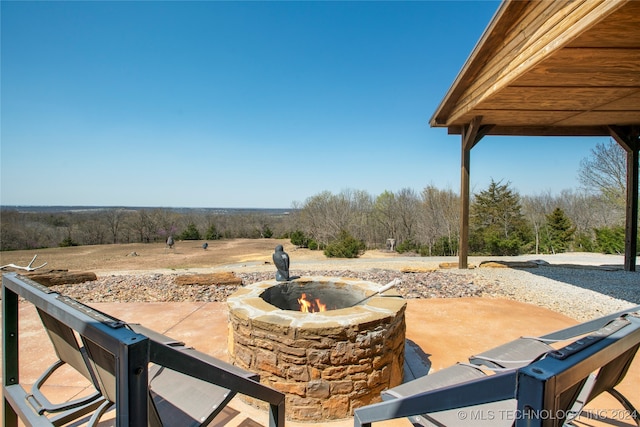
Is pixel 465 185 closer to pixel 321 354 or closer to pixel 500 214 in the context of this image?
pixel 321 354

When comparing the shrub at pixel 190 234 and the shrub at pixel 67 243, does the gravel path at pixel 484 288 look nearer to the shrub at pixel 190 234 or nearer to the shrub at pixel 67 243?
the shrub at pixel 67 243

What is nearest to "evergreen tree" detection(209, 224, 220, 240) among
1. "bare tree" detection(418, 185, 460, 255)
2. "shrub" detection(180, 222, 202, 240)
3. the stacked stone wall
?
"shrub" detection(180, 222, 202, 240)

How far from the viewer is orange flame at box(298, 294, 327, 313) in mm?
3483

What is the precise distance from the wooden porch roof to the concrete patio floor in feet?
11.6

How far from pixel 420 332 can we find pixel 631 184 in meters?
7.69

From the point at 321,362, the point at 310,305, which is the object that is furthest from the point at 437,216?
the point at 321,362

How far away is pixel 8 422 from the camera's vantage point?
5.45 feet

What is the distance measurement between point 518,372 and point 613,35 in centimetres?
477

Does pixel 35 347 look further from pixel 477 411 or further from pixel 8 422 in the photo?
pixel 477 411

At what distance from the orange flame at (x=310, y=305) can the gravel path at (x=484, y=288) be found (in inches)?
97.1

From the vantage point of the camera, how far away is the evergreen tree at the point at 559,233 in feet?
58.0

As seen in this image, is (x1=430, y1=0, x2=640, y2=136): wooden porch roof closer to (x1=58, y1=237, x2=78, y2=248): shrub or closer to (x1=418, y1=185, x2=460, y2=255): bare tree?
(x1=418, y1=185, x2=460, y2=255): bare tree

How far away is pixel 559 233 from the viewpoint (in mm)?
17828

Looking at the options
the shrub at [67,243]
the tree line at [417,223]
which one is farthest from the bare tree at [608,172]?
the shrub at [67,243]
